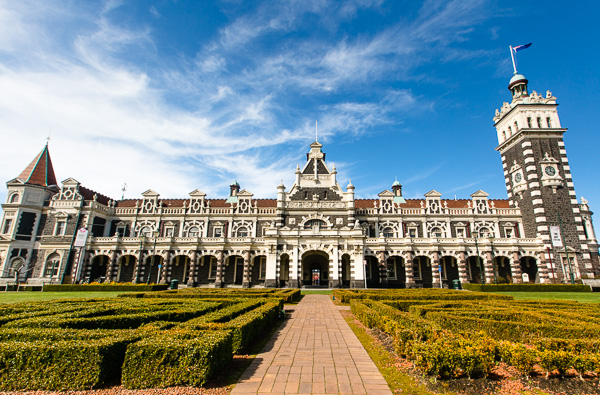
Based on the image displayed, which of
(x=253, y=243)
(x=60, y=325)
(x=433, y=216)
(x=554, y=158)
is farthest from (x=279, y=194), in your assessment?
(x=554, y=158)

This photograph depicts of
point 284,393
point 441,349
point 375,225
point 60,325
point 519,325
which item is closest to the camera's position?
point 284,393

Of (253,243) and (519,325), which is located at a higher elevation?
(253,243)

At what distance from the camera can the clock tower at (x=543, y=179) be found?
134 ft

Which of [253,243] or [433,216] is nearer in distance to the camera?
[253,243]

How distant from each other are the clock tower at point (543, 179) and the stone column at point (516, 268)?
3.55 meters

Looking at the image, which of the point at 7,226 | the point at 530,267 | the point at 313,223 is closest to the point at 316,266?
the point at 313,223

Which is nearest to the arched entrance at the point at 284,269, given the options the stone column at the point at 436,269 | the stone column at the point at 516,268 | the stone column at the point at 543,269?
the stone column at the point at 436,269

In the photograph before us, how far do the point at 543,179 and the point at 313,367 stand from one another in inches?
1972

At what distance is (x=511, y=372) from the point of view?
704 centimetres

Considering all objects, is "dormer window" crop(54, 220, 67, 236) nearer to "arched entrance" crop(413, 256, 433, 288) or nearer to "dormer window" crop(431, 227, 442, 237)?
"arched entrance" crop(413, 256, 433, 288)

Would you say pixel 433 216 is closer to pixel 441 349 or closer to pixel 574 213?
pixel 574 213

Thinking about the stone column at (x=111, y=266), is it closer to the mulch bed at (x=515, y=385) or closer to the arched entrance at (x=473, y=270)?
the mulch bed at (x=515, y=385)

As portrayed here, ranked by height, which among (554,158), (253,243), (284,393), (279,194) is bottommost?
(284,393)

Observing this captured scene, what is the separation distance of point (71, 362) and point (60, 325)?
3488 millimetres
